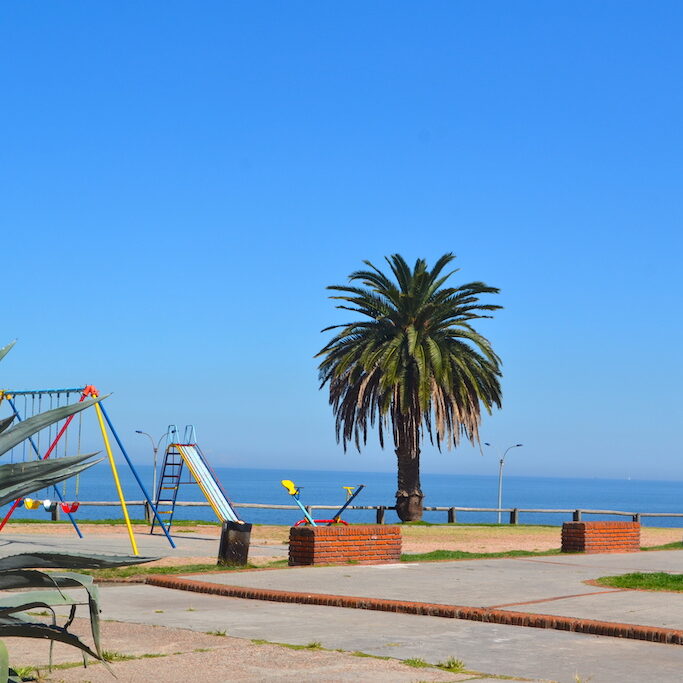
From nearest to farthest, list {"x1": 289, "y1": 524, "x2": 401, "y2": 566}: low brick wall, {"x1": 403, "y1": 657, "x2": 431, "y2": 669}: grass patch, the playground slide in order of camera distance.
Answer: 1. {"x1": 403, "y1": 657, "x2": 431, "y2": 669}: grass patch
2. {"x1": 289, "y1": 524, "x2": 401, "y2": 566}: low brick wall
3. the playground slide

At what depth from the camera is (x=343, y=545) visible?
55.5 feet

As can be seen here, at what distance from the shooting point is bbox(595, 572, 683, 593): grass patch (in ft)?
45.4

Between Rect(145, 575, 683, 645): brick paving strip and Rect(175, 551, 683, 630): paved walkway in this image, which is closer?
Rect(145, 575, 683, 645): brick paving strip

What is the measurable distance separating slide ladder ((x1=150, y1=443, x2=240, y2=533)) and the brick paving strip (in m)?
13.4

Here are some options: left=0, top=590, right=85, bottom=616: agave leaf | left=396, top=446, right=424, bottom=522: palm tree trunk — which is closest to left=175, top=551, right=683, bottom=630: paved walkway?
left=0, top=590, right=85, bottom=616: agave leaf

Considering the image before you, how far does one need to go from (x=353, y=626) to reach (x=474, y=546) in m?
16.3

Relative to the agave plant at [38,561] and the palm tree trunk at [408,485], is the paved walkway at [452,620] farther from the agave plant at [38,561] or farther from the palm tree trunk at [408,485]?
the palm tree trunk at [408,485]

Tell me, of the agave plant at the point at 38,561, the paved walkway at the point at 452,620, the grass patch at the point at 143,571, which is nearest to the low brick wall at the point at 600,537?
the paved walkway at the point at 452,620

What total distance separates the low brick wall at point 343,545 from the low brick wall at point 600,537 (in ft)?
16.9

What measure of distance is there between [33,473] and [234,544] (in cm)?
1181

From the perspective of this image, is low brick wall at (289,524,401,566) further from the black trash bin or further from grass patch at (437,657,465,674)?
grass patch at (437,657,465,674)

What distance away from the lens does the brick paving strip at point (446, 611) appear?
9531mm

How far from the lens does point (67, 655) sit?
827 cm

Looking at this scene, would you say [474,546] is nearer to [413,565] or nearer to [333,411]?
[413,565]
